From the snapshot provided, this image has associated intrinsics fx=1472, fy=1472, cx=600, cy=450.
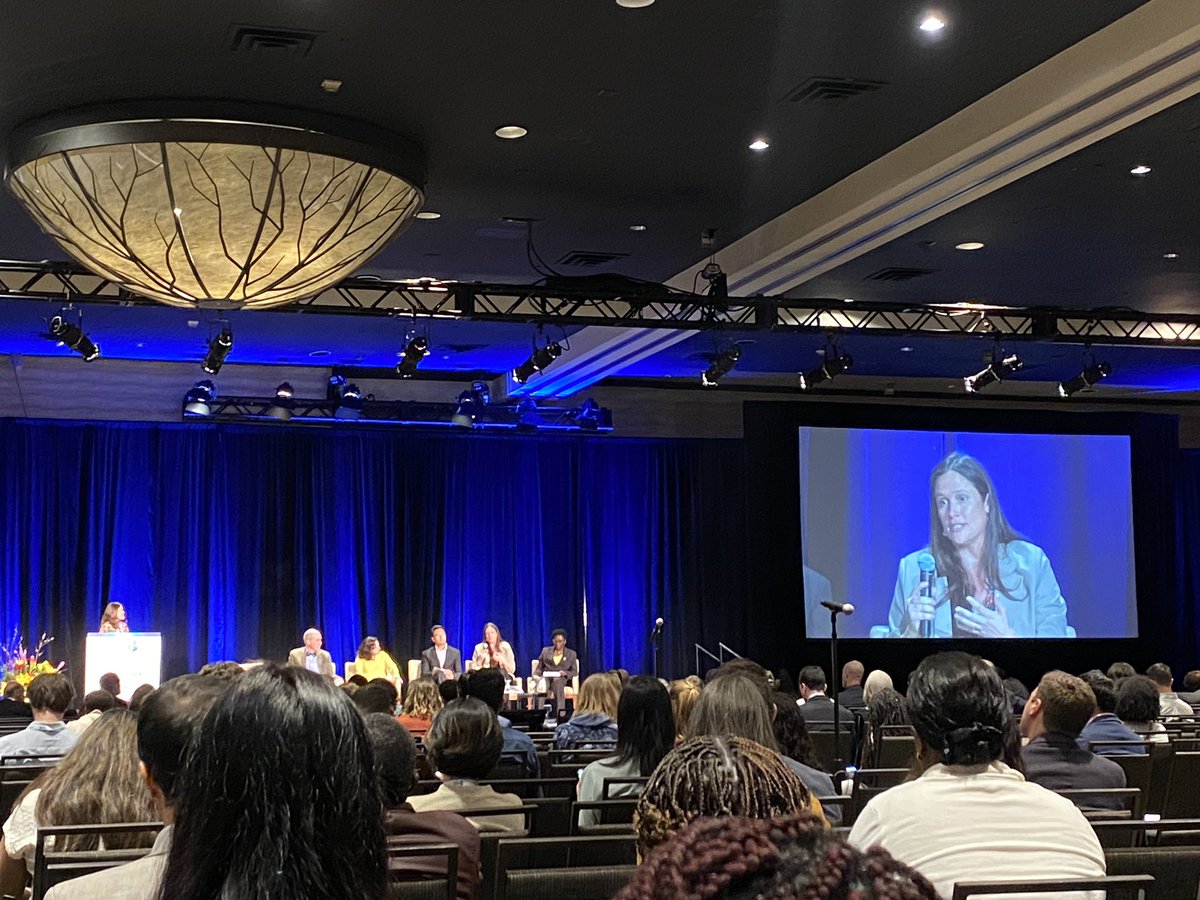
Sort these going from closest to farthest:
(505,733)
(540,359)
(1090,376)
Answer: (505,733) < (540,359) < (1090,376)

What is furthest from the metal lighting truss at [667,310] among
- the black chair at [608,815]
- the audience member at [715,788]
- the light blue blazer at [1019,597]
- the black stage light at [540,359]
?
the audience member at [715,788]

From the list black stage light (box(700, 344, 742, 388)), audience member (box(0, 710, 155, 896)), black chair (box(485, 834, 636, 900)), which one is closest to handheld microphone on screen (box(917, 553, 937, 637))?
black stage light (box(700, 344, 742, 388))

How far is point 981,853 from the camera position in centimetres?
298

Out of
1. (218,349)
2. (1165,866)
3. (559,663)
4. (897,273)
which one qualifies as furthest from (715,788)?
(559,663)

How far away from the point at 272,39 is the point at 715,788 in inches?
229

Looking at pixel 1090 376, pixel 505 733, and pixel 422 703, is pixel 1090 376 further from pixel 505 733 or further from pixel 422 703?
pixel 505 733

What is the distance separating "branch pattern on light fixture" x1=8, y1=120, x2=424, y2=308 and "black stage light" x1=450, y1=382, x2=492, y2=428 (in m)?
7.56

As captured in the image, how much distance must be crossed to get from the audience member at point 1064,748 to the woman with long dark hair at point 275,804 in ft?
13.1

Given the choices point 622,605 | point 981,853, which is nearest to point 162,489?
point 622,605

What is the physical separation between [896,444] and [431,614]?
5905 mm

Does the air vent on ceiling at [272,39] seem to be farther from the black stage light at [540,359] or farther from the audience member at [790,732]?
the black stage light at [540,359]

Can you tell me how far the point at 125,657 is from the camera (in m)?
14.7

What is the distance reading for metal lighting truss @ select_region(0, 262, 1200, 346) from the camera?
1136 centimetres

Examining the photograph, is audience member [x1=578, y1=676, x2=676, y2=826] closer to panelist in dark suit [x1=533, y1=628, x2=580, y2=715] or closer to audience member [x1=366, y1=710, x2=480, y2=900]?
audience member [x1=366, y1=710, x2=480, y2=900]
